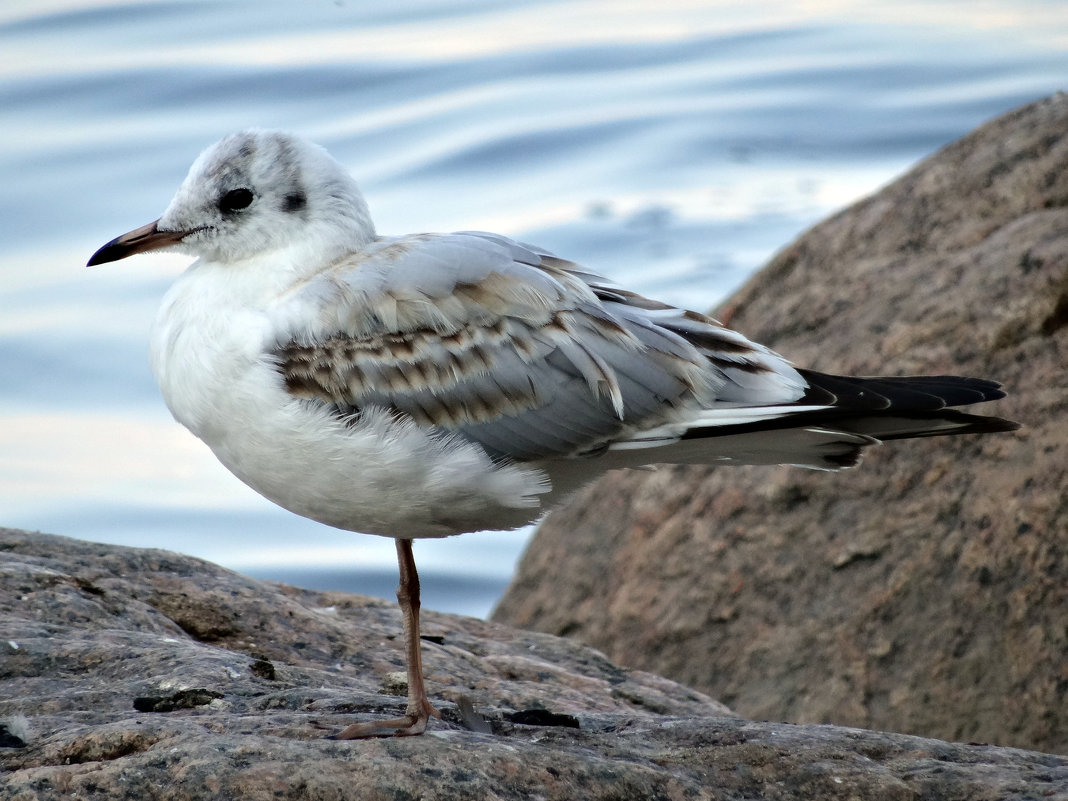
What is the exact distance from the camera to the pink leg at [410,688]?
4012mm

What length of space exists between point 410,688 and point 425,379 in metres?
0.87

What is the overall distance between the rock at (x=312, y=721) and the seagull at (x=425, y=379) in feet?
1.32

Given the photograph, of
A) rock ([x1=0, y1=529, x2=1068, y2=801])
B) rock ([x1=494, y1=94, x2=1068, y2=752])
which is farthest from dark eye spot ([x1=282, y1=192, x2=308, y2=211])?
rock ([x1=494, y1=94, x2=1068, y2=752])

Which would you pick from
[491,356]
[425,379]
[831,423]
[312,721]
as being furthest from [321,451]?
[831,423]

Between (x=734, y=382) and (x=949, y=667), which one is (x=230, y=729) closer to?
(x=734, y=382)

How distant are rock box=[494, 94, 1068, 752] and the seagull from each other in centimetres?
167

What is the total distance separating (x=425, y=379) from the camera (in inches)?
171

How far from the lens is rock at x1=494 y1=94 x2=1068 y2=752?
592cm

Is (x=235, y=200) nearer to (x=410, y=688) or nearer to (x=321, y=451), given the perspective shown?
(x=321, y=451)

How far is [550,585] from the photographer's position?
7227 millimetres

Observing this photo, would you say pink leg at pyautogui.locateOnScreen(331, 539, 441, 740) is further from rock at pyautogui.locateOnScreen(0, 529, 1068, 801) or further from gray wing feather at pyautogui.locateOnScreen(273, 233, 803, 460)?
gray wing feather at pyautogui.locateOnScreen(273, 233, 803, 460)

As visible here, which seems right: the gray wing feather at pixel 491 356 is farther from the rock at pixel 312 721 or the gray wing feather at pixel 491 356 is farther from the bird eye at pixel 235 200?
the rock at pixel 312 721

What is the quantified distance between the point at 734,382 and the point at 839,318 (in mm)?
2565

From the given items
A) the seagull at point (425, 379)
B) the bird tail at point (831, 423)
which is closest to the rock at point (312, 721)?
the seagull at point (425, 379)
